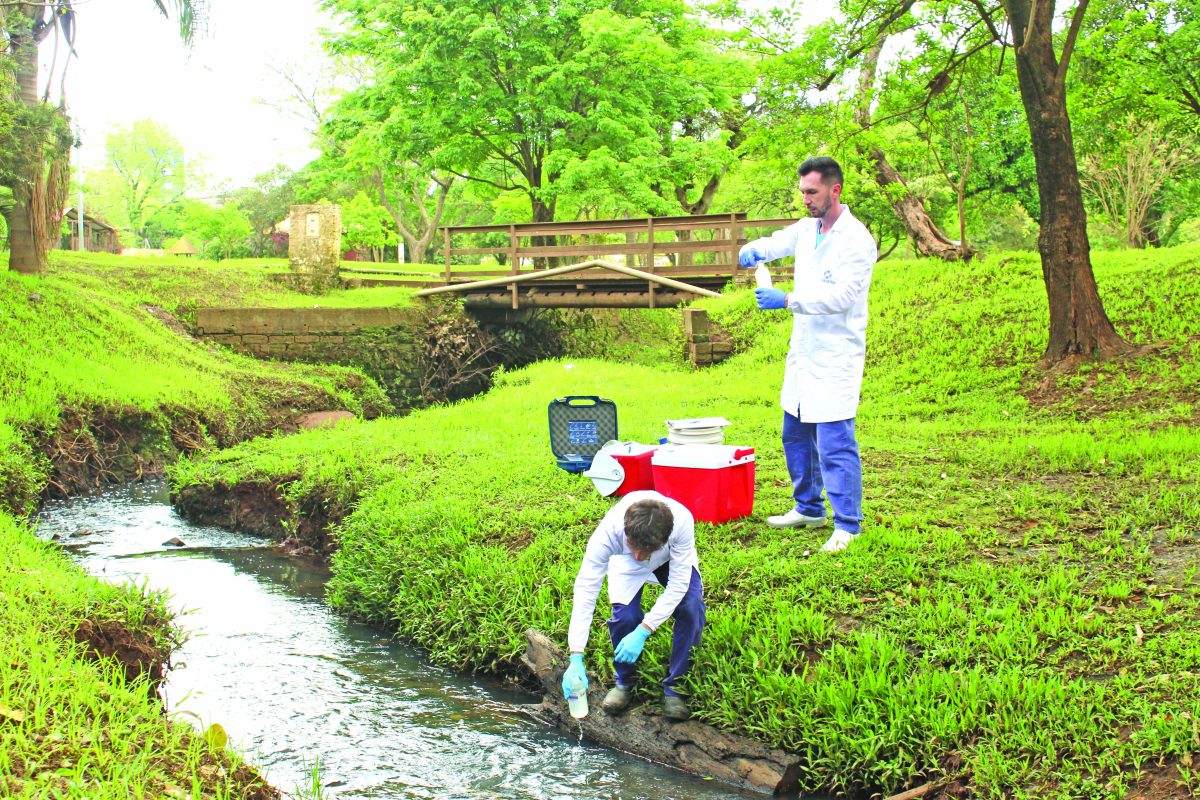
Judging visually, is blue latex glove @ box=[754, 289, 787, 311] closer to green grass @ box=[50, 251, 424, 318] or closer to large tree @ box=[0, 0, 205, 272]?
large tree @ box=[0, 0, 205, 272]

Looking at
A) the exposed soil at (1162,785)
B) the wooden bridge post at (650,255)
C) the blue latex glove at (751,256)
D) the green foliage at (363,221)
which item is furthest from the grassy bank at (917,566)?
the green foliage at (363,221)

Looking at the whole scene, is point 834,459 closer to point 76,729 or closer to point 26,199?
point 76,729

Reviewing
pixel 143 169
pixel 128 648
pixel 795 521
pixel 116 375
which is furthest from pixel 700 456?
pixel 143 169

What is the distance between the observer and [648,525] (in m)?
4.09

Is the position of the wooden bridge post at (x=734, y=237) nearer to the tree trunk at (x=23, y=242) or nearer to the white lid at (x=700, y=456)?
the tree trunk at (x=23, y=242)

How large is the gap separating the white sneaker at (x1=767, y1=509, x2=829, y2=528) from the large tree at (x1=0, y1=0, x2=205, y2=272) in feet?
39.8

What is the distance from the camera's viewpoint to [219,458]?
10250mm

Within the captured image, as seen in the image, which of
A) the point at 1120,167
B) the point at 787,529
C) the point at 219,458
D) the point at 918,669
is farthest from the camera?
the point at 1120,167

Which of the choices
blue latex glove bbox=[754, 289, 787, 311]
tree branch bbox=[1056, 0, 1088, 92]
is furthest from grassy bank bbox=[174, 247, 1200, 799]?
tree branch bbox=[1056, 0, 1088, 92]

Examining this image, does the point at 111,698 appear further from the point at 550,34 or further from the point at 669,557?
the point at 550,34

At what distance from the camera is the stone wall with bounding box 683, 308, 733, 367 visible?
50.0 feet

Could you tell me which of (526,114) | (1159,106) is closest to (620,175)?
(526,114)

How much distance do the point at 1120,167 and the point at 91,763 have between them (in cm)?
2628

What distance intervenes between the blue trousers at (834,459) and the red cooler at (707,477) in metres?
0.34
